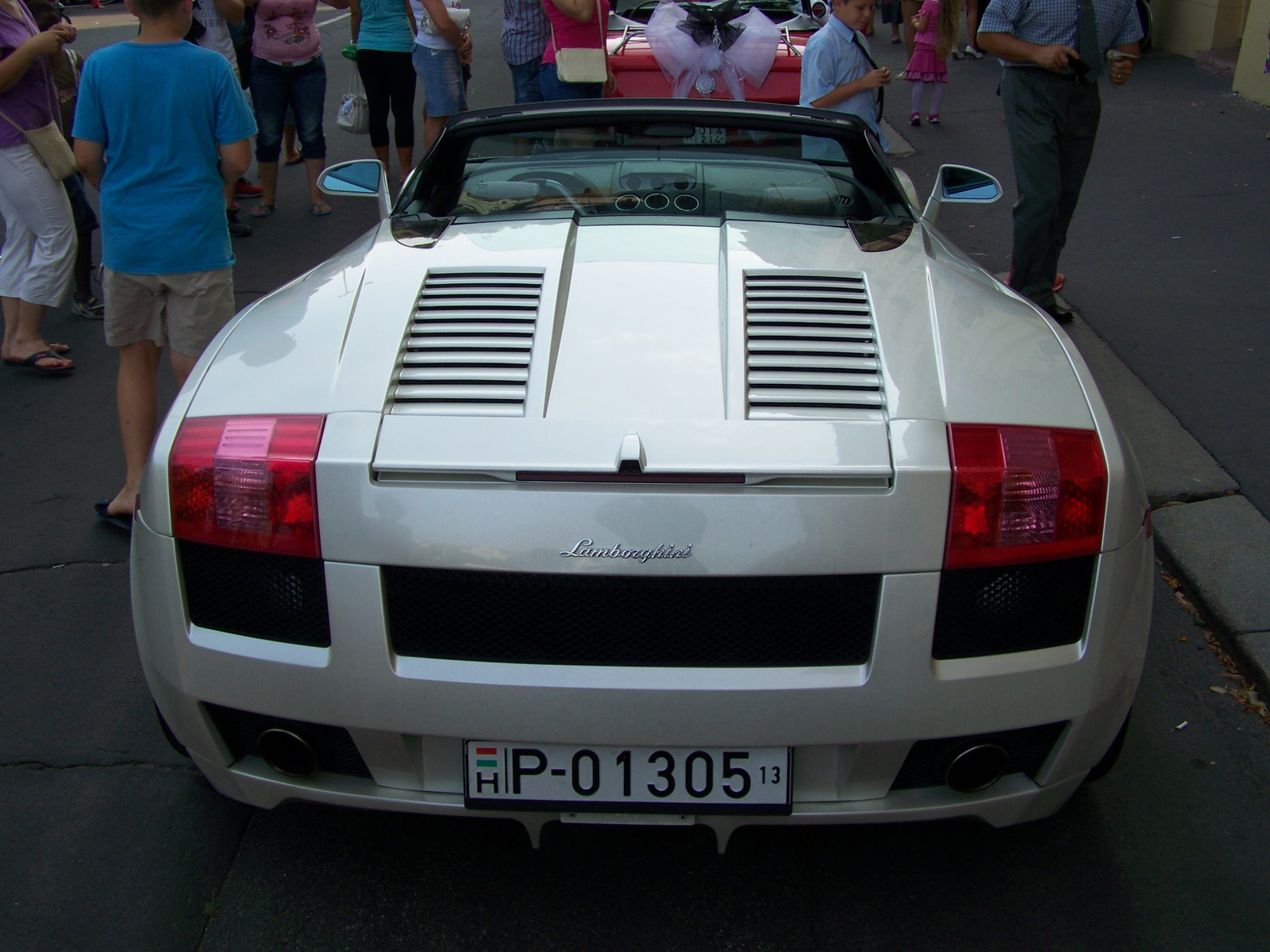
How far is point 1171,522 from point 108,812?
3.21 m

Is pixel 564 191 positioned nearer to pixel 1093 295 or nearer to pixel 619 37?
pixel 1093 295

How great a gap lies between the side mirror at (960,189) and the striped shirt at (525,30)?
420 centimetres

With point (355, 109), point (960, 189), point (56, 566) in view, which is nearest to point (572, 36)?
point (355, 109)

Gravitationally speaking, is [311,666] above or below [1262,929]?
above

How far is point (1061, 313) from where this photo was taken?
17.8 ft

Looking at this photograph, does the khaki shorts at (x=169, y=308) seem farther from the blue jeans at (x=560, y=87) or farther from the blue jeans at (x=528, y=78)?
the blue jeans at (x=528, y=78)

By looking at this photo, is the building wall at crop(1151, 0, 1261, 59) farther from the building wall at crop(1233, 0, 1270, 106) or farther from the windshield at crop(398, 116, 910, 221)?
the windshield at crop(398, 116, 910, 221)

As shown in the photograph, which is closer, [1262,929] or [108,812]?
[1262,929]

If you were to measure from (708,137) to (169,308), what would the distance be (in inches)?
75.8

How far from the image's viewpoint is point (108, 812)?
8.44ft

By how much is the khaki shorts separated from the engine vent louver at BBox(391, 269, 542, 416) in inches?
65.5

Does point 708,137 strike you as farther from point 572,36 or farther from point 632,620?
point 572,36

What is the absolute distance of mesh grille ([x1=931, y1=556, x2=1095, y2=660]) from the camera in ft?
6.29

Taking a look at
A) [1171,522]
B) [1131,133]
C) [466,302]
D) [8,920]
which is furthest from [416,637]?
[1131,133]
